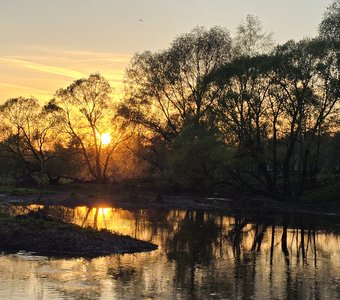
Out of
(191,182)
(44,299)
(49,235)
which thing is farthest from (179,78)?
(44,299)

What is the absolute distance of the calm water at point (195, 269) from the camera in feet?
82.8

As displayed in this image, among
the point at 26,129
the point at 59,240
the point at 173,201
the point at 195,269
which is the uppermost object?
the point at 26,129

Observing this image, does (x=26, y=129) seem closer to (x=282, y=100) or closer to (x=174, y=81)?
(x=174, y=81)

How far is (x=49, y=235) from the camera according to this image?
3628 centimetres

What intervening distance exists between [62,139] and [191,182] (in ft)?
113

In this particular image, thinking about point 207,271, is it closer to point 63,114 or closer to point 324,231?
point 324,231

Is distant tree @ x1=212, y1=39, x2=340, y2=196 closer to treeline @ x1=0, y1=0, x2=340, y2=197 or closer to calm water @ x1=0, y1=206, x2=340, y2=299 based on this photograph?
treeline @ x1=0, y1=0, x2=340, y2=197

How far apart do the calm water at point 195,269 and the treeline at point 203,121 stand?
109ft

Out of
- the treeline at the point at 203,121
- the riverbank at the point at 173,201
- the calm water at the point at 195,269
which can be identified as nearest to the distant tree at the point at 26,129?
the treeline at the point at 203,121

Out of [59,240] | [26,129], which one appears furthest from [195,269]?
[26,129]

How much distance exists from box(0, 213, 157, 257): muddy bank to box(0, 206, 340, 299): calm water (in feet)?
5.70

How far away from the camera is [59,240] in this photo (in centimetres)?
3569

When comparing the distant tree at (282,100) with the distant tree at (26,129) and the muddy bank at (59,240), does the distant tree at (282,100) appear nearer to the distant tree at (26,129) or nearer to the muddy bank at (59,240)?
the distant tree at (26,129)

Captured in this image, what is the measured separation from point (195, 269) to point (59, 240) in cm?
1014
